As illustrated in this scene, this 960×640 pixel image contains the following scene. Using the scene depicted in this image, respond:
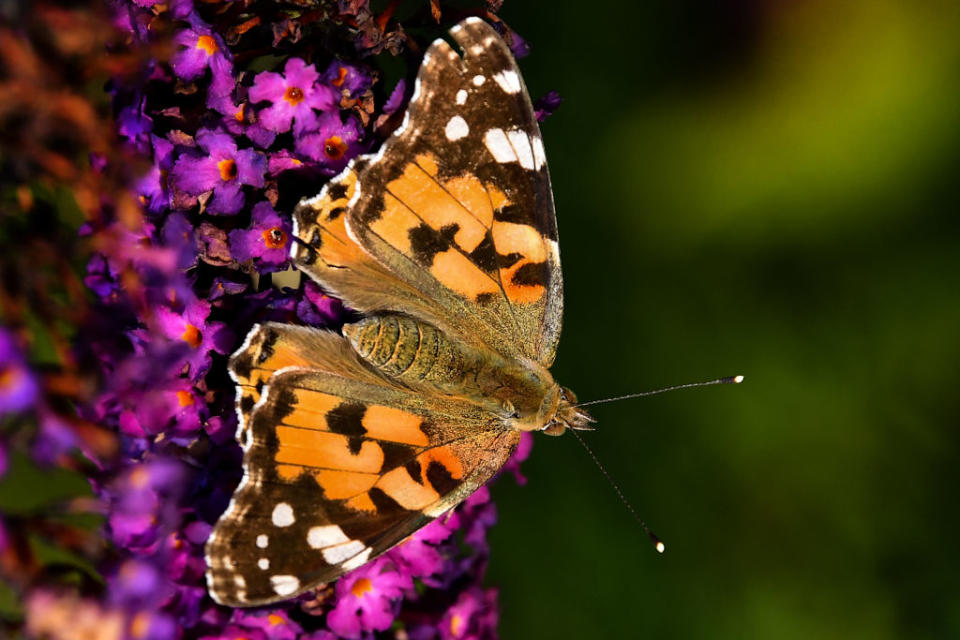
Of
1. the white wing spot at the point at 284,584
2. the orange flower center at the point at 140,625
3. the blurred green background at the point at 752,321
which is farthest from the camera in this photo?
the blurred green background at the point at 752,321

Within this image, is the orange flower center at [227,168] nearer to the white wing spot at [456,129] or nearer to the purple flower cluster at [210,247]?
the purple flower cluster at [210,247]

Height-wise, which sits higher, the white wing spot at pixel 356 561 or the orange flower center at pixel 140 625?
the orange flower center at pixel 140 625

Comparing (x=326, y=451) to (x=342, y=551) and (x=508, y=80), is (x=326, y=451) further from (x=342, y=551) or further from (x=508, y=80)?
(x=508, y=80)

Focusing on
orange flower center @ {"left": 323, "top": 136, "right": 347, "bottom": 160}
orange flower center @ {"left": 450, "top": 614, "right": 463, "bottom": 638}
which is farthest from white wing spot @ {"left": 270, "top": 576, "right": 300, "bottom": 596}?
orange flower center @ {"left": 323, "top": 136, "right": 347, "bottom": 160}

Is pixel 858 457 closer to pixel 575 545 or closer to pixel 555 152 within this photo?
pixel 575 545

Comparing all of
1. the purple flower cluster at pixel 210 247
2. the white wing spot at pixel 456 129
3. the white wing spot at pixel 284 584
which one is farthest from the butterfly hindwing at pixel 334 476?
the white wing spot at pixel 456 129

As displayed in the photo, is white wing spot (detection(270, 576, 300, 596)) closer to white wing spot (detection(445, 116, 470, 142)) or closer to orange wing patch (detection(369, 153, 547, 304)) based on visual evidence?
orange wing patch (detection(369, 153, 547, 304))
